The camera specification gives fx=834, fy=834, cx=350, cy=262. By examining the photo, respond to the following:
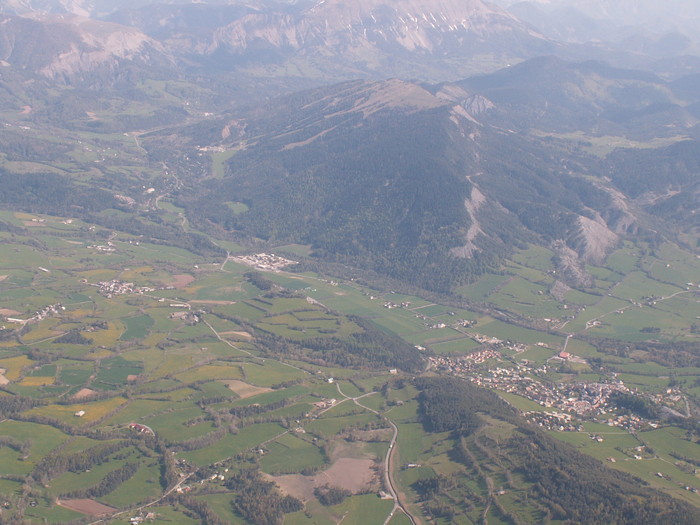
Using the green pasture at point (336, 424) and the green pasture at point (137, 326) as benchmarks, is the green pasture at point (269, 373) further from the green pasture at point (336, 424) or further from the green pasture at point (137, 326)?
the green pasture at point (137, 326)

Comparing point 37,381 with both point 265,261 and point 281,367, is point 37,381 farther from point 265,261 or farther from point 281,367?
point 265,261

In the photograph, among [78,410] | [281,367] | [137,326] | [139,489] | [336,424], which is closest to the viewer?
[139,489]

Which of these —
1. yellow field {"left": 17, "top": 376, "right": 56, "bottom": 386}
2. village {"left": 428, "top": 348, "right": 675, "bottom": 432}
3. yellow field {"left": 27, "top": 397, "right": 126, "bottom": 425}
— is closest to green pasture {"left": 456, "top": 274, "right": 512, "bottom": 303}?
village {"left": 428, "top": 348, "right": 675, "bottom": 432}

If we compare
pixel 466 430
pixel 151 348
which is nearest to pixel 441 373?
pixel 466 430

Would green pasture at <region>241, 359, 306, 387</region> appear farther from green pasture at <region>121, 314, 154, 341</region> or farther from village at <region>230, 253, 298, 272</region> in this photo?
village at <region>230, 253, 298, 272</region>

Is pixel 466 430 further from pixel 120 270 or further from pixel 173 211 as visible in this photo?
pixel 173 211

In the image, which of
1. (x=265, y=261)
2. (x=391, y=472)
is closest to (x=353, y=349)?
(x=391, y=472)
